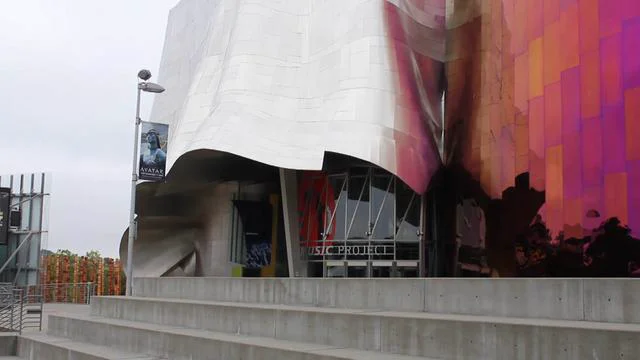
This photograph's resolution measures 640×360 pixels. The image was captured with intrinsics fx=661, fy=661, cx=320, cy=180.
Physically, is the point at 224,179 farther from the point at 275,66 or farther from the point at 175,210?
the point at 275,66

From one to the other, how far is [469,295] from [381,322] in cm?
116

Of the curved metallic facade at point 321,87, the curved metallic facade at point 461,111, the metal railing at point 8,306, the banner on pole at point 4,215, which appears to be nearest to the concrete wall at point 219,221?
the curved metallic facade at point 461,111

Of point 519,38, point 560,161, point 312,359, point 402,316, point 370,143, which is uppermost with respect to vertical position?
point 519,38

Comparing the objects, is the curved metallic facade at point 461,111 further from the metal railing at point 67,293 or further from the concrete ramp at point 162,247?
the metal railing at point 67,293

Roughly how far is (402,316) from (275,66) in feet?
45.5

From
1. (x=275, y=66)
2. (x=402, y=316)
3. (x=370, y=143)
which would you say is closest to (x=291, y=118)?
(x=275, y=66)

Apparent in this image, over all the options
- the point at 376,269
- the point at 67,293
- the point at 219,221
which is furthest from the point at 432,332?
the point at 67,293

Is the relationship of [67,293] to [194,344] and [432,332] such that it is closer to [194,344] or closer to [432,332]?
[194,344]

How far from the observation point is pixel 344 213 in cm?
2056

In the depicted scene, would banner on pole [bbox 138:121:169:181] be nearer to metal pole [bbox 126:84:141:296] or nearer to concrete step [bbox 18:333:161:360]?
metal pole [bbox 126:84:141:296]

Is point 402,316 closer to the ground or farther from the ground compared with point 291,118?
closer to the ground

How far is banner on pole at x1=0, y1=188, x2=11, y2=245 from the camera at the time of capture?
22578 mm

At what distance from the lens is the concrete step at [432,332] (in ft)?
19.7

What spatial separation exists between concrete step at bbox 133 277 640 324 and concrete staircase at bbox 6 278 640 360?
1 centimetres
